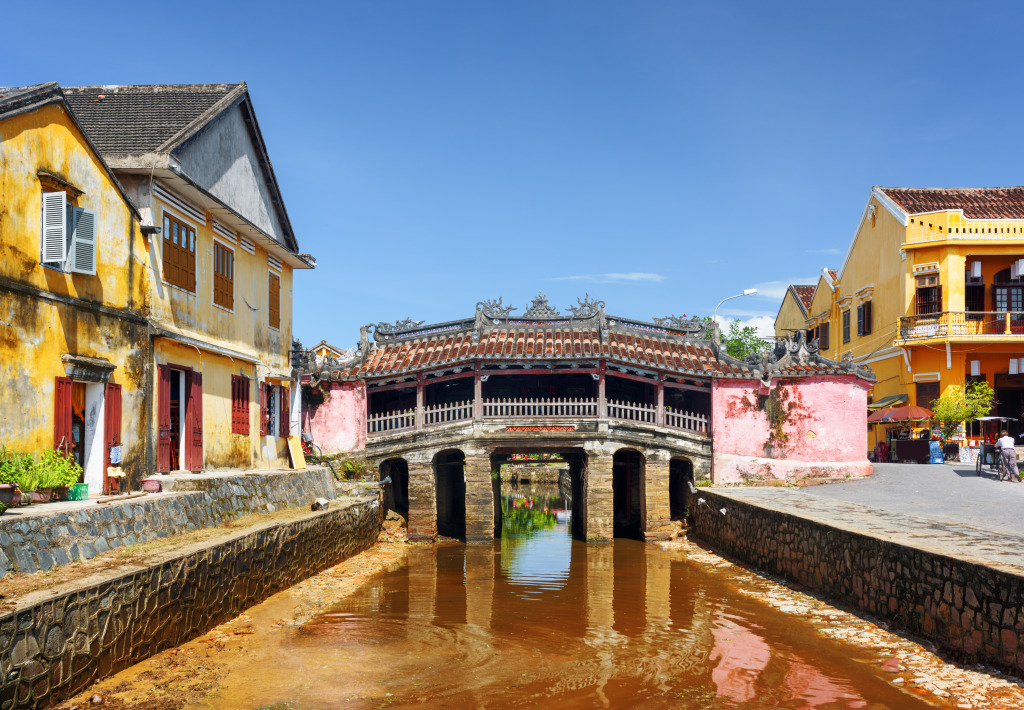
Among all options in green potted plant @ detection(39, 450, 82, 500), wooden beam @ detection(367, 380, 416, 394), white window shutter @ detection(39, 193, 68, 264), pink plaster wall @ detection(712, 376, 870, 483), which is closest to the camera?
A: green potted plant @ detection(39, 450, 82, 500)

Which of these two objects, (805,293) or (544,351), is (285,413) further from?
(805,293)

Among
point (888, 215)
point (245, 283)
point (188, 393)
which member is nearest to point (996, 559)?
point (188, 393)

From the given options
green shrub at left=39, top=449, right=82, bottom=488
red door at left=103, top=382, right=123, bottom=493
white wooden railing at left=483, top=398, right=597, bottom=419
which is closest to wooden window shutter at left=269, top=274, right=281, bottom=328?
white wooden railing at left=483, top=398, right=597, bottom=419

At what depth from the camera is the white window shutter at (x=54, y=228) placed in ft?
38.3

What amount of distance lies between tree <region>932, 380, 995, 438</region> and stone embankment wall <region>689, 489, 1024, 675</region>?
1190cm

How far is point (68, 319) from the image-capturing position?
12.0 meters

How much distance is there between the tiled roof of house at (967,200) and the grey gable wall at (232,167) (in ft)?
71.9

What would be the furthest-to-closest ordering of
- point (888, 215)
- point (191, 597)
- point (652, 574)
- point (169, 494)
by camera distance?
point (888, 215)
point (652, 574)
point (169, 494)
point (191, 597)

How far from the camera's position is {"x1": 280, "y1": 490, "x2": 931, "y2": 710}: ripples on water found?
914 centimetres

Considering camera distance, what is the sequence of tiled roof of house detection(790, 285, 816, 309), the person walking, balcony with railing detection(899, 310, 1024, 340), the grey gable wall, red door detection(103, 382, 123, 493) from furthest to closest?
tiled roof of house detection(790, 285, 816, 309), balcony with railing detection(899, 310, 1024, 340), the person walking, the grey gable wall, red door detection(103, 382, 123, 493)

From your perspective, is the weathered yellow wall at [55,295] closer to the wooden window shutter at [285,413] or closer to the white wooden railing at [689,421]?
the wooden window shutter at [285,413]

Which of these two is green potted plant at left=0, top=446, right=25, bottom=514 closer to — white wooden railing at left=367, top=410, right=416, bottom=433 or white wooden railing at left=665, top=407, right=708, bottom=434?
white wooden railing at left=367, top=410, right=416, bottom=433

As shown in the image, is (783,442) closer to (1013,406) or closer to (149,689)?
(1013,406)

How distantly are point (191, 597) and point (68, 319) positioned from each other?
14.1ft
